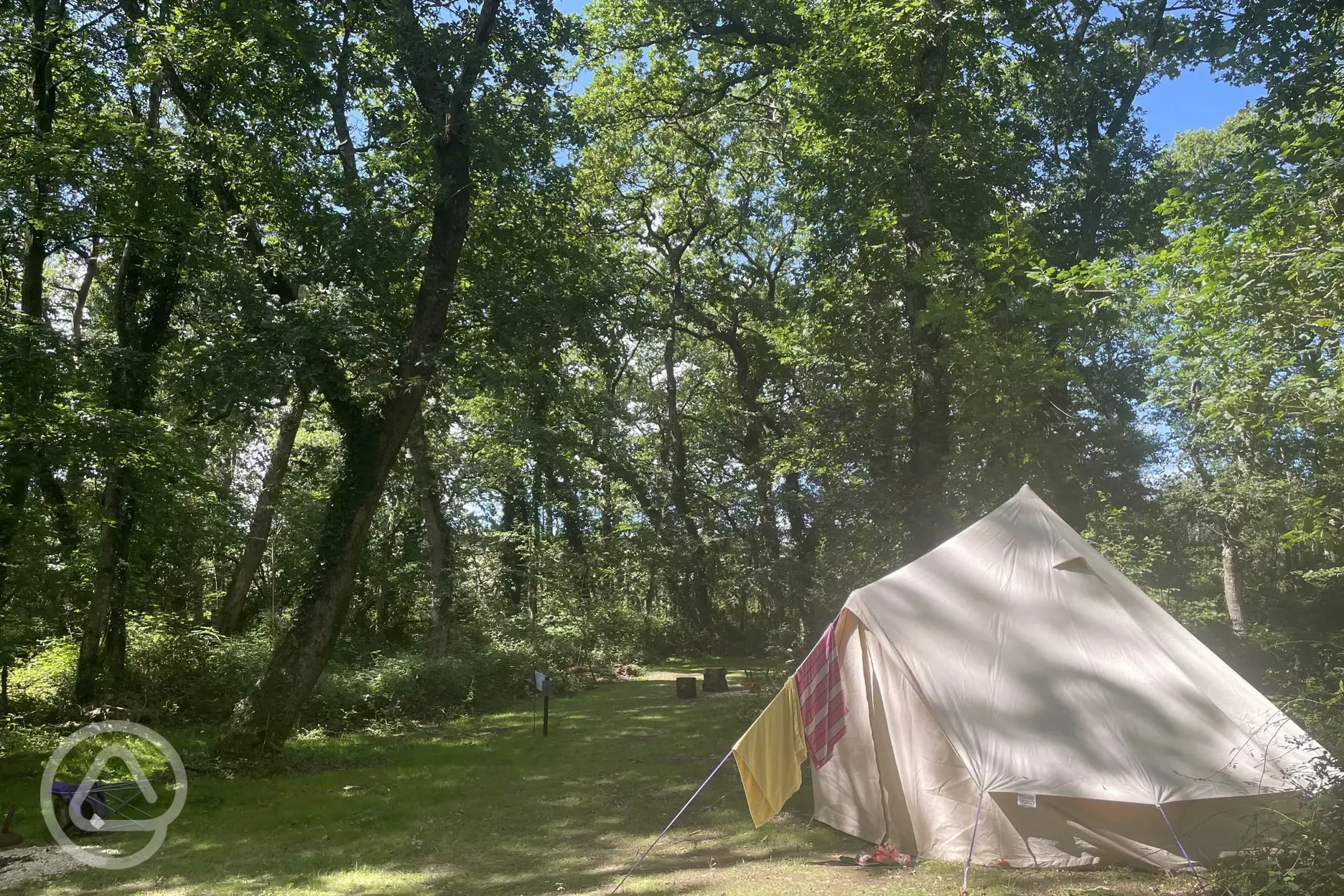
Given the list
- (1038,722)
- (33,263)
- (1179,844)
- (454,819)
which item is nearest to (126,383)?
(33,263)

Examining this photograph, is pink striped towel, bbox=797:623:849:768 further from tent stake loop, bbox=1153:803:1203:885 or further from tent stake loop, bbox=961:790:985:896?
tent stake loop, bbox=1153:803:1203:885

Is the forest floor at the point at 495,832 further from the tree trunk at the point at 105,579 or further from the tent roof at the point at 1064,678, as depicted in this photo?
the tree trunk at the point at 105,579

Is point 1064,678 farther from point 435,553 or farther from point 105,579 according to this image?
point 435,553

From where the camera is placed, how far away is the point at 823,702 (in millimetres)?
6871

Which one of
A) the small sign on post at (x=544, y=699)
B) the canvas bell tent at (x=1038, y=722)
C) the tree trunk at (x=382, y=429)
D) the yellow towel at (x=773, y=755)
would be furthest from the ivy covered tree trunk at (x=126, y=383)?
the canvas bell tent at (x=1038, y=722)

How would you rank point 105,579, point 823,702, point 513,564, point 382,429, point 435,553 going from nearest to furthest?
point 823,702 < point 382,429 < point 105,579 < point 435,553 < point 513,564

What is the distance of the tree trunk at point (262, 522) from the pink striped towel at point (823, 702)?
1107 cm

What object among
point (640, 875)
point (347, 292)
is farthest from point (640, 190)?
point (640, 875)

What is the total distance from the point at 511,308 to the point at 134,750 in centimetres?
740

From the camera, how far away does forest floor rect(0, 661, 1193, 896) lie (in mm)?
5875

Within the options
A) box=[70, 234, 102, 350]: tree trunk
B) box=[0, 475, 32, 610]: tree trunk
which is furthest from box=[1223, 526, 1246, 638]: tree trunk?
box=[70, 234, 102, 350]: tree trunk

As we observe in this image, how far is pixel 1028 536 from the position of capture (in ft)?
23.5

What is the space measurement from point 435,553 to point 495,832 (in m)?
10.1

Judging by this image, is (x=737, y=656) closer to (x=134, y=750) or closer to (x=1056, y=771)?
(x=134, y=750)
